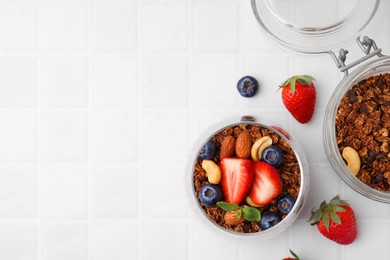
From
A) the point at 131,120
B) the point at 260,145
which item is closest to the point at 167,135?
the point at 131,120

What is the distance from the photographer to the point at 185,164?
40.1 inches

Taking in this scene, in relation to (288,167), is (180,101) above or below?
above

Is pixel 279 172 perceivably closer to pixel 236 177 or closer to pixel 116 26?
pixel 236 177

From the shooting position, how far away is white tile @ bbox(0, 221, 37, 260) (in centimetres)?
104

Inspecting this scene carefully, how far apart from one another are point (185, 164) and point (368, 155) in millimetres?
319

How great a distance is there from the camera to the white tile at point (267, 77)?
1011mm

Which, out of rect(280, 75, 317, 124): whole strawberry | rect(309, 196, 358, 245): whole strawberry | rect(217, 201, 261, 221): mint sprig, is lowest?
rect(309, 196, 358, 245): whole strawberry

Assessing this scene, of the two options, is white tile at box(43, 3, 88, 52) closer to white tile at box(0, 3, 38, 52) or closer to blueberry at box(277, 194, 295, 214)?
white tile at box(0, 3, 38, 52)

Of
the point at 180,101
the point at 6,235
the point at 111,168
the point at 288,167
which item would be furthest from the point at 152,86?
the point at 6,235

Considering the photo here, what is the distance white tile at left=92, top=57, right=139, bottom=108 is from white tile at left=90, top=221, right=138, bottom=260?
0.22 metres

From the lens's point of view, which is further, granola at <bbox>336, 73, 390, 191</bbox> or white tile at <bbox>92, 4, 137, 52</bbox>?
white tile at <bbox>92, 4, 137, 52</bbox>

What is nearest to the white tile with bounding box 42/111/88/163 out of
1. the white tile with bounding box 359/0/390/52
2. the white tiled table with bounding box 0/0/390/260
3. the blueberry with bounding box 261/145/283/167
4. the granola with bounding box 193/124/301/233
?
the white tiled table with bounding box 0/0/390/260

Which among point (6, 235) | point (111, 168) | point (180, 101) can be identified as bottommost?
point (6, 235)

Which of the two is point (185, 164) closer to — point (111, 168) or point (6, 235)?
point (111, 168)
